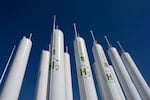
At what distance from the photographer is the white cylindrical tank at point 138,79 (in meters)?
9.24

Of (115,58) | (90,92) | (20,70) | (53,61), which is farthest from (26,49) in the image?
(115,58)

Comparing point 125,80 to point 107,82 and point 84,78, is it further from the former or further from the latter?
point 84,78

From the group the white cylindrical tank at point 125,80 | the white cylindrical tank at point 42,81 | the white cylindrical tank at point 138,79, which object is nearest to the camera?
the white cylindrical tank at point 42,81

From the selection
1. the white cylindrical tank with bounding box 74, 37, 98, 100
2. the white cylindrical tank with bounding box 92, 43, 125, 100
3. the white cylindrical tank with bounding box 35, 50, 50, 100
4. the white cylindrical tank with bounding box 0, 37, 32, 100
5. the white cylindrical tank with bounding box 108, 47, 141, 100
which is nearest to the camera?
the white cylindrical tank with bounding box 0, 37, 32, 100

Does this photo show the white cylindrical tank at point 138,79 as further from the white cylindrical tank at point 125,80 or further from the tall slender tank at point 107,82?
the tall slender tank at point 107,82

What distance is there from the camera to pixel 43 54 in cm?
1009

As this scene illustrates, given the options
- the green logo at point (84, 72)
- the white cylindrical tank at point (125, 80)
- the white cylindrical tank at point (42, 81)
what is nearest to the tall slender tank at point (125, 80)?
the white cylindrical tank at point (125, 80)

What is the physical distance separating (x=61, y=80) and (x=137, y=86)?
701 cm

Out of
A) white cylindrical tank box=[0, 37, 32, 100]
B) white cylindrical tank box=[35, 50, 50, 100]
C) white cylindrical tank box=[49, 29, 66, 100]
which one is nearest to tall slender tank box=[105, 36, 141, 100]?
white cylindrical tank box=[35, 50, 50, 100]

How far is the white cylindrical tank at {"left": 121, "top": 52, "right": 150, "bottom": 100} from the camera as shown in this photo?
924cm

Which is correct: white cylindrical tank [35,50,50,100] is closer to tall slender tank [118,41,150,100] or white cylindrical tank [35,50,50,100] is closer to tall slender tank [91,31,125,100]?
tall slender tank [91,31,125,100]

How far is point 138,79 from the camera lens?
1012cm

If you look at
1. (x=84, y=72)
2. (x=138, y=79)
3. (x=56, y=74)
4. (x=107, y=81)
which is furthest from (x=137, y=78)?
(x=56, y=74)

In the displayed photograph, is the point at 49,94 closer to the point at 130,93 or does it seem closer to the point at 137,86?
the point at 130,93
